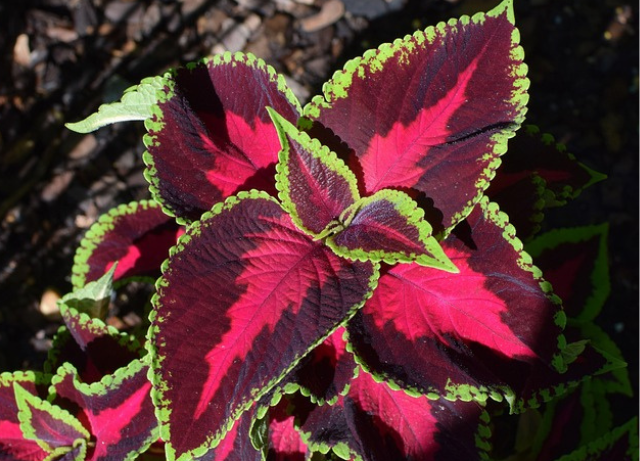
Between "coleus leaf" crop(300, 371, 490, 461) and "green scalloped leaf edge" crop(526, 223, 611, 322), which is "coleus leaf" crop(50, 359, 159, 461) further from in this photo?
"green scalloped leaf edge" crop(526, 223, 611, 322)

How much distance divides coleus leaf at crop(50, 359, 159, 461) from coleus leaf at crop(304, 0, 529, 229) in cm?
50

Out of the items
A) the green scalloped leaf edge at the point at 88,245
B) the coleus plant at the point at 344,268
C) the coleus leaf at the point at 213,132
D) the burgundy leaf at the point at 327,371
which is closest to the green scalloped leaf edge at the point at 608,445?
the coleus plant at the point at 344,268

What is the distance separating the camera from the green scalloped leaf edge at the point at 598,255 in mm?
1492

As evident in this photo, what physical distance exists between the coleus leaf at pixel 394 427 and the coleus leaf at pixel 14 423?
0.47 m

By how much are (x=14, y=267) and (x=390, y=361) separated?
1.57 metres

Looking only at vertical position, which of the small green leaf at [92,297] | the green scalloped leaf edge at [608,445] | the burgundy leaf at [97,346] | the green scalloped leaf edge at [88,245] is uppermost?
the green scalloped leaf edge at [88,245]

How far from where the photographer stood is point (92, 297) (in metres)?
1.28

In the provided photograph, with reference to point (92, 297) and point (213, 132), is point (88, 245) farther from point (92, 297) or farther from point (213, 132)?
point (213, 132)

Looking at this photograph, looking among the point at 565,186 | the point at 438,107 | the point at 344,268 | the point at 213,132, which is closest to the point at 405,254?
the point at 344,268

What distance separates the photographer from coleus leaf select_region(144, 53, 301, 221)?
1.04 m

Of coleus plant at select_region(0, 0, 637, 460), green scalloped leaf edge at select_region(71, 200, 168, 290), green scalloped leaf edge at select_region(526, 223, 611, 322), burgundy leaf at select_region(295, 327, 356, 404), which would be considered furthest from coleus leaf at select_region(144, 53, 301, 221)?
green scalloped leaf edge at select_region(526, 223, 611, 322)

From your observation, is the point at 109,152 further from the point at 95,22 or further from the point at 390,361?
the point at 390,361

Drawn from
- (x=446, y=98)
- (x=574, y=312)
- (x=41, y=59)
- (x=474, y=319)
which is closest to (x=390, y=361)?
(x=474, y=319)

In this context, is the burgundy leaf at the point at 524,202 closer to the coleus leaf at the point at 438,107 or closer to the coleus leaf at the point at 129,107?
the coleus leaf at the point at 438,107
